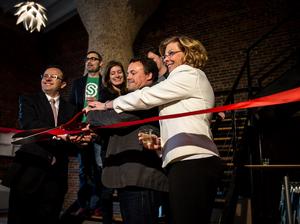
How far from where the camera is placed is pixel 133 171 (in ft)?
4.90

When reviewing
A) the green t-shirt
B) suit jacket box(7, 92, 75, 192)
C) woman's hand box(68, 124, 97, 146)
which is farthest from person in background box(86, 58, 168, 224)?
the green t-shirt

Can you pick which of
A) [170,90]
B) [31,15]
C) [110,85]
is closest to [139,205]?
[170,90]

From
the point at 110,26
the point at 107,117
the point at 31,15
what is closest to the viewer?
the point at 107,117

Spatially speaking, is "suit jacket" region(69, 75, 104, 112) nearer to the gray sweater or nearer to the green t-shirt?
the green t-shirt

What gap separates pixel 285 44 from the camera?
18.8 feet

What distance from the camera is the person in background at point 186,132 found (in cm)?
127

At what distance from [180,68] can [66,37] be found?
7626mm

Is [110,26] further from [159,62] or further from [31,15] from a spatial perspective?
[159,62]

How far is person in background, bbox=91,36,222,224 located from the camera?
1273 mm

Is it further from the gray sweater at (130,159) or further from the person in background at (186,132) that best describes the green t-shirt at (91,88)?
the person in background at (186,132)

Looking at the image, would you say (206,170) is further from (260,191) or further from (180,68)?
(260,191)

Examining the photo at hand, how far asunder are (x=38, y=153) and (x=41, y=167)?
86 mm

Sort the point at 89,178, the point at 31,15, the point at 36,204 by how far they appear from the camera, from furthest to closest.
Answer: the point at 31,15 → the point at 89,178 → the point at 36,204

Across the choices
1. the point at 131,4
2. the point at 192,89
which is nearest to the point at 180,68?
the point at 192,89
